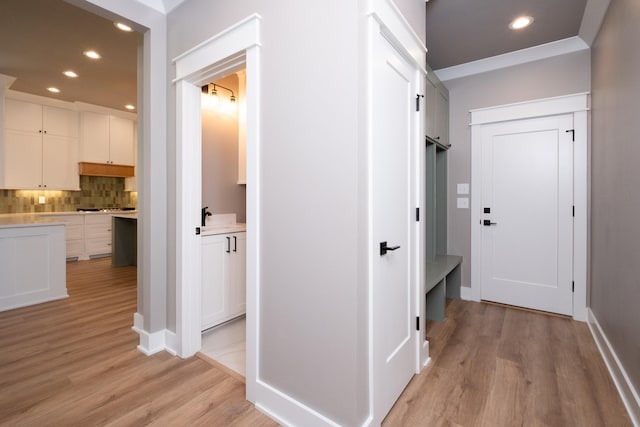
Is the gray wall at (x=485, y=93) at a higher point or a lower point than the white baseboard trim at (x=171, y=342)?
higher

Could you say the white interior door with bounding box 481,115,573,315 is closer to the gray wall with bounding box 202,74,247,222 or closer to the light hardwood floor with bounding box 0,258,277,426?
the gray wall with bounding box 202,74,247,222

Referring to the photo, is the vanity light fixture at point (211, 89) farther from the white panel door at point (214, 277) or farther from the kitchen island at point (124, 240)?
the kitchen island at point (124, 240)

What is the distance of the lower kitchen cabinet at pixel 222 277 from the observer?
2613 mm

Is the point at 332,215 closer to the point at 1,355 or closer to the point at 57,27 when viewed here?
the point at 1,355

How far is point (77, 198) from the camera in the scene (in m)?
6.23

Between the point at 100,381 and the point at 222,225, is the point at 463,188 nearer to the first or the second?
the point at 222,225

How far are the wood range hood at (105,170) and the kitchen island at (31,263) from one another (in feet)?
9.37

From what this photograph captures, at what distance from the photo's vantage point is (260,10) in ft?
5.65

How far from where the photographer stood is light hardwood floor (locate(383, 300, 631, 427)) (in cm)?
167

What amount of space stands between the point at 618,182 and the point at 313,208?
83.6 inches

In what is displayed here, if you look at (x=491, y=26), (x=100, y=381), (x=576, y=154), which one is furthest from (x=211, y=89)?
(x=576, y=154)

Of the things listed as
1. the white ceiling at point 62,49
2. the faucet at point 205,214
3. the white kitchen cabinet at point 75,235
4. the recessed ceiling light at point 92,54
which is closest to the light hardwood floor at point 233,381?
the faucet at point 205,214

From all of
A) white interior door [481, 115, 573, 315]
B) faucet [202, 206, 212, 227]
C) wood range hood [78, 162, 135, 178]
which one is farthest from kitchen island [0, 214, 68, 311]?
white interior door [481, 115, 573, 315]

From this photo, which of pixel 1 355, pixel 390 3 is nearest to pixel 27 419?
pixel 1 355
